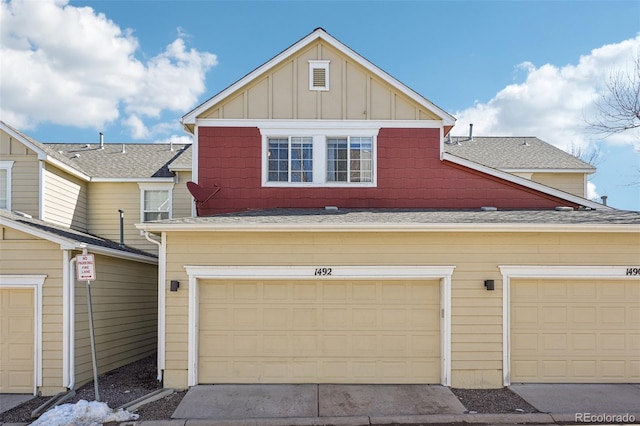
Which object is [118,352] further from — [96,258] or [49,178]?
[49,178]

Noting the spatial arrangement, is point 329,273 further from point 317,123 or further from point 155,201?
point 155,201

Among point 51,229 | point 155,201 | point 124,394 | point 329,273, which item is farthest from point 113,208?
point 329,273

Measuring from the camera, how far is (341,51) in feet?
38.5

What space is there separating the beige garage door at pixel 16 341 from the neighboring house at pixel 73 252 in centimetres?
2

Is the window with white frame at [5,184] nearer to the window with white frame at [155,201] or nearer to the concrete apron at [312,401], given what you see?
the window with white frame at [155,201]

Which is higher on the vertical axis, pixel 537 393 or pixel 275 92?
pixel 275 92

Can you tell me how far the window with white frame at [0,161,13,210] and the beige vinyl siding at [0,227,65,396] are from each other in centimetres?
475

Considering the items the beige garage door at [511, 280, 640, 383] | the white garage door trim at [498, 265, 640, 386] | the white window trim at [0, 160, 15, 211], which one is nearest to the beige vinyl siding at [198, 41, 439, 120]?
the white garage door trim at [498, 265, 640, 386]

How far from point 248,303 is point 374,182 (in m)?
4.51

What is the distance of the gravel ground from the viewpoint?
7691 mm

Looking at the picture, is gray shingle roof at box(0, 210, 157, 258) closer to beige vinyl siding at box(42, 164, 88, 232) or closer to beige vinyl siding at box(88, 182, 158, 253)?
beige vinyl siding at box(42, 164, 88, 232)

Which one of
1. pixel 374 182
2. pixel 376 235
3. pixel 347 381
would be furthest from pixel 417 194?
pixel 347 381

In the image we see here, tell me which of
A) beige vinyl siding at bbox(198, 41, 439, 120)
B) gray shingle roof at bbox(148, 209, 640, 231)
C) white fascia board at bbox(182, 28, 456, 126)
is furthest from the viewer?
beige vinyl siding at bbox(198, 41, 439, 120)

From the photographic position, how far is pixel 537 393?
8469mm
